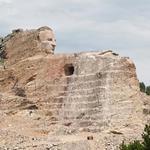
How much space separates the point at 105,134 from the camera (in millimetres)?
41344

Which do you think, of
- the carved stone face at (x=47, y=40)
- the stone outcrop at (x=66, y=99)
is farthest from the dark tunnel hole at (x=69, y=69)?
the carved stone face at (x=47, y=40)

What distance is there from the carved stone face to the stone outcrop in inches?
2.9

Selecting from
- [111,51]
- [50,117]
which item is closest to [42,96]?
[50,117]

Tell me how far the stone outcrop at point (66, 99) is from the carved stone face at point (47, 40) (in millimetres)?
72

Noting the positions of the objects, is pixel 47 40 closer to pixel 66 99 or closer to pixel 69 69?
pixel 69 69

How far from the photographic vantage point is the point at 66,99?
4691 centimetres

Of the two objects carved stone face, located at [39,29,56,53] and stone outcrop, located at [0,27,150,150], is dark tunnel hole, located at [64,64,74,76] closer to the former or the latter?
stone outcrop, located at [0,27,150,150]

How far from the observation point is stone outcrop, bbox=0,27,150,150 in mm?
41375

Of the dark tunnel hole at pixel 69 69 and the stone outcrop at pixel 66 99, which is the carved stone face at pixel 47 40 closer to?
the stone outcrop at pixel 66 99

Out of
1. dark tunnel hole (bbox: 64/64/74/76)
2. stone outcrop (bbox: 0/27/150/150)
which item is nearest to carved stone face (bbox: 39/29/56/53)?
stone outcrop (bbox: 0/27/150/150)

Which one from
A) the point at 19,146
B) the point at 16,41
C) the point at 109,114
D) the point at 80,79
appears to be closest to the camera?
the point at 19,146

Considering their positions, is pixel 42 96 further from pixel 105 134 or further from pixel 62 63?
pixel 105 134

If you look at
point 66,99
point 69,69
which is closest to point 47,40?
point 69,69

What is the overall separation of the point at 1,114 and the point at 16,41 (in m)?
7.28
